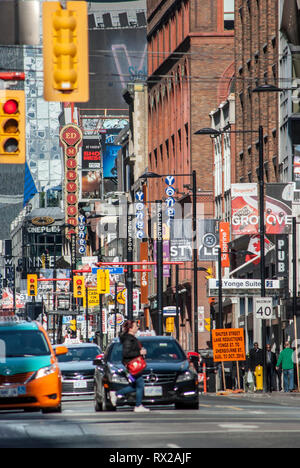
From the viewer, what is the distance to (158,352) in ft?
84.6

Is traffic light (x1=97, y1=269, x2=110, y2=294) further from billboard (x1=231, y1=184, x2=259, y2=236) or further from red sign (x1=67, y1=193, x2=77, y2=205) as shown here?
red sign (x1=67, y1=193, x2=77, y2=205)

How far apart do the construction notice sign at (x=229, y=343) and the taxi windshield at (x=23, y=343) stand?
19.1 meters

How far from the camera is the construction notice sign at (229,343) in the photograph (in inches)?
1725

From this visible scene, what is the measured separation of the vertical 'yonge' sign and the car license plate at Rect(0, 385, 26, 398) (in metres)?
143

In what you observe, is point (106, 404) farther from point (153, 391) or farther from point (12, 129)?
point (12, 129)

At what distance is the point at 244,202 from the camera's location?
52.7m

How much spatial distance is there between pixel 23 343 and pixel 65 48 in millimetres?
9284

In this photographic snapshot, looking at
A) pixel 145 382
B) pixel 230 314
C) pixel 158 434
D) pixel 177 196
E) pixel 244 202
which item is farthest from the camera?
pixel 177 196

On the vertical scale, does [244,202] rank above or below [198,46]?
below

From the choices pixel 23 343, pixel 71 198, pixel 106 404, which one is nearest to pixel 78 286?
pixel 23 343

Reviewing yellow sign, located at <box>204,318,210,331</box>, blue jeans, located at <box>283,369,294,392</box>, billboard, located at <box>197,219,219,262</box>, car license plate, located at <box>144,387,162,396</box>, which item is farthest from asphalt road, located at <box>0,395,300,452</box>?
yellow sign, located at <box>204,318,210,331</box>
